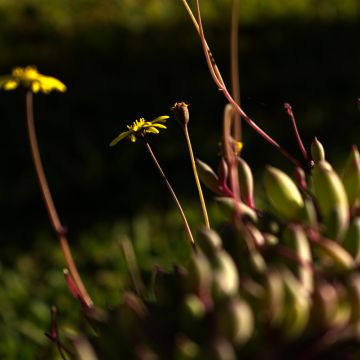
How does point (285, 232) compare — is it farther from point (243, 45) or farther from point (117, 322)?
point (243, 45)

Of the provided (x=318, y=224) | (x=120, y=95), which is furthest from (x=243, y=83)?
(x=318, y=224)

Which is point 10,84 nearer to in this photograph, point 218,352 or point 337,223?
point 337,223

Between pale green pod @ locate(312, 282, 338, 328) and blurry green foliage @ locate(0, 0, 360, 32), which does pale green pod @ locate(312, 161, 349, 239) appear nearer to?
pale green pod @ locate(312, 282, 338, 328)

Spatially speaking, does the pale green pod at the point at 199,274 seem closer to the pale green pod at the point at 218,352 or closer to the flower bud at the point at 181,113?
the pale green pod at the point at 218,352

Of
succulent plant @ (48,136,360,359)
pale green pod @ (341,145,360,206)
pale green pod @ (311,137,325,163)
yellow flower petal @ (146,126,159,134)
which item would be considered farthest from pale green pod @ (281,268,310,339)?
yellow flower petal @ (146,126,159,134)

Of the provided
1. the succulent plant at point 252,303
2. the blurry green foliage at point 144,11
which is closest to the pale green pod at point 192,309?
the succulent plant at point 252,303

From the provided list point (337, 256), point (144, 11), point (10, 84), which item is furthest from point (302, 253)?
point (144, 11)
